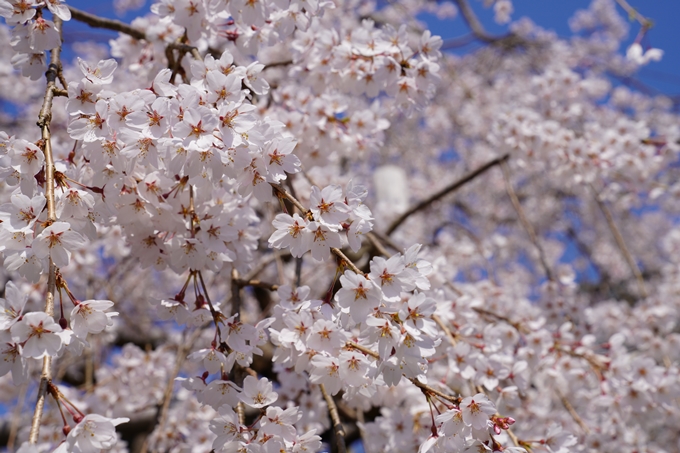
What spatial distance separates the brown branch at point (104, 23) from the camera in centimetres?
157

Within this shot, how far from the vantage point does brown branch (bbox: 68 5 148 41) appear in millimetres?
1570

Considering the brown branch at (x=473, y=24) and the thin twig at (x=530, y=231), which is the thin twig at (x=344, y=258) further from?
the brown branch at (x=473, y=24)

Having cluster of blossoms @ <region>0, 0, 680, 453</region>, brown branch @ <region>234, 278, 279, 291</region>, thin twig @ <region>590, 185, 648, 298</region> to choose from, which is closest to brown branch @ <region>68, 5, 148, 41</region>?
cluster of blossoms @ <region>0, 0, 680, 453</region>

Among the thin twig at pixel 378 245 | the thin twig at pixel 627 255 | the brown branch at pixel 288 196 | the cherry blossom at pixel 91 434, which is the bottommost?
the cherry blossom at pixel 91 434

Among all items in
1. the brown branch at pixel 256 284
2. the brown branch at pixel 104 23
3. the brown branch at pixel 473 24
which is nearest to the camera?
the brown branch at pixel 256 284

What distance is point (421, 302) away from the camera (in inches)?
39.8

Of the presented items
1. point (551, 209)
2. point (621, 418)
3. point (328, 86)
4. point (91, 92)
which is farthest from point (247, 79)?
point (551, 209)

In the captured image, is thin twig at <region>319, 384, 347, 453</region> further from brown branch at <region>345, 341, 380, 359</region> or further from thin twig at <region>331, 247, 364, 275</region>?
thin twig at <region>331, 247, 364, 275</region>

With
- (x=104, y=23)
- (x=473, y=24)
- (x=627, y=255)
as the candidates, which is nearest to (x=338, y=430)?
(x=104, y=23)

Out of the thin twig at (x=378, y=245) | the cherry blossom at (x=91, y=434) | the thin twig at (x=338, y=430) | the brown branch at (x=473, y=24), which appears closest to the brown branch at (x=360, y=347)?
the thin twig at (x=338, y=430)

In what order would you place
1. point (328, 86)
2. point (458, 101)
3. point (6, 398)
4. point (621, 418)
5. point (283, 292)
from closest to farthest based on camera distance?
point (283, 292)
point (328, 86)
point (621, 418)
point (6, 398)
point (458, 101)

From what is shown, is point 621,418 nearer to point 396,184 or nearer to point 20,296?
point 20,296

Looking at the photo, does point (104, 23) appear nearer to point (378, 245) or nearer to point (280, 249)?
point (280, 249)

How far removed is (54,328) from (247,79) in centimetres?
69
